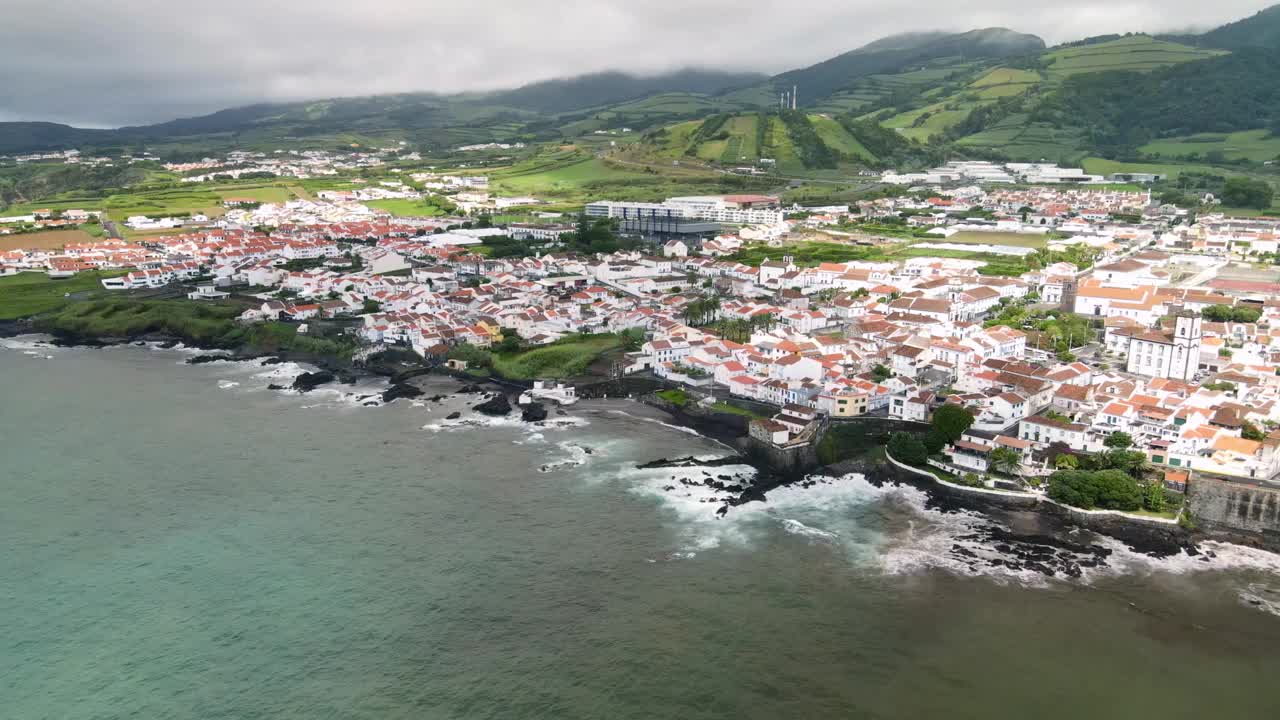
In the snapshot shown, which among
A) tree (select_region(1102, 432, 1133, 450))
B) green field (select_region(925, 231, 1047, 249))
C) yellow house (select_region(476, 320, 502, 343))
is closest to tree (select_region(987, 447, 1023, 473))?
tree (select_region(1102, 432, 1133, 450))

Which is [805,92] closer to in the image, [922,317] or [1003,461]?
[922,317]

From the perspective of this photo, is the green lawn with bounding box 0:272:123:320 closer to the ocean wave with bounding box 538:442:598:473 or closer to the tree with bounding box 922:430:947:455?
the ocean wave with bounding box 538:442:598:473

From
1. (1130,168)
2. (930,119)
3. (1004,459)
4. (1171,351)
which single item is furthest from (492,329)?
(930,119)

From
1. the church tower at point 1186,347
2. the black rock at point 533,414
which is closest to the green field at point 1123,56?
the church tower at point 1186,347

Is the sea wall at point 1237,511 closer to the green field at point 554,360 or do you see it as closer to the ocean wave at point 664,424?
the ocean wave at point 664,424

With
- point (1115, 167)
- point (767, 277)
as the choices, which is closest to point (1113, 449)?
point (767, 277)

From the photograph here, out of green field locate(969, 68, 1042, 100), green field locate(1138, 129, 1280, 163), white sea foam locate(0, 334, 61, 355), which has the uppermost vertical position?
green field locate(969, 68, 1042, 100)
